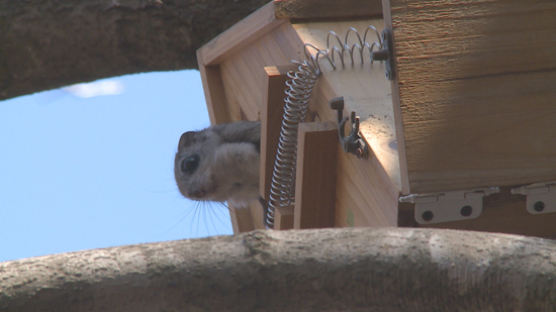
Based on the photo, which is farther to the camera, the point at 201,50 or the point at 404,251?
the point at 201,50

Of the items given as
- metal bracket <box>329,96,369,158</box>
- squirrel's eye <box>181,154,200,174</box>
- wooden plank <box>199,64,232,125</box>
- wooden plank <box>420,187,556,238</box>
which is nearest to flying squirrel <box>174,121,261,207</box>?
squirrel's eye <box>181,154,200,174</box>

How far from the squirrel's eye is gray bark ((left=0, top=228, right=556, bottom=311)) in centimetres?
151

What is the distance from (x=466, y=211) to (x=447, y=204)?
0.14 ft

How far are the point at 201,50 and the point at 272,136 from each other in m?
0.80

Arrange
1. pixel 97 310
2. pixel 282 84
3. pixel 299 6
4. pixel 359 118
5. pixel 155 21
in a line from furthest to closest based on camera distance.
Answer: pixel 155 21, pixel 299 6, pixel 282 84, pixel 359 118, pixel 97 310

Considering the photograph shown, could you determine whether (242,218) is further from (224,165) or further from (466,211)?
(466,211)

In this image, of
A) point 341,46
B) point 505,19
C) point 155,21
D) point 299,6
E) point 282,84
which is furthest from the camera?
point 155,21

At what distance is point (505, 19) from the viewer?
47.3 inches

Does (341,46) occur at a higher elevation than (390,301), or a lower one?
higher

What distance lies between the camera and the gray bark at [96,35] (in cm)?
252

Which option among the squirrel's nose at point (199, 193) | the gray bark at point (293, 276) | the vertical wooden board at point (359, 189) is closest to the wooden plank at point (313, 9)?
the vertical wooden board at point (359, 189)

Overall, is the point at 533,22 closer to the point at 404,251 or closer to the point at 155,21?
the point at 404,251

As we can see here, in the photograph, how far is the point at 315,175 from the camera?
5.43 feet

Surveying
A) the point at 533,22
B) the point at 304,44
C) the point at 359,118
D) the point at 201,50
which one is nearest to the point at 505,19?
the point at 533,22
